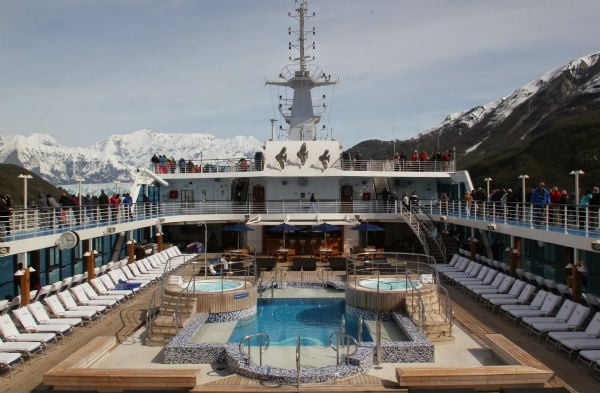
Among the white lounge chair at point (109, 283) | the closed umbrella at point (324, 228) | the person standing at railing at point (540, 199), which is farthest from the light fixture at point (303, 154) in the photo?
the white lounge chair at point (109, 283)

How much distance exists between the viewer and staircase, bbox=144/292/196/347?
10898 mm

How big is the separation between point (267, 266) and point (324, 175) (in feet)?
20.2

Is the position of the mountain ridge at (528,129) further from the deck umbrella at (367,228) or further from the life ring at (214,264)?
the life ring at (214,264)

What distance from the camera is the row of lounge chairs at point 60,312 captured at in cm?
949

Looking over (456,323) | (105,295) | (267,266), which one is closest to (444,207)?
(267,266)

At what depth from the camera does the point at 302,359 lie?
991 centimetres

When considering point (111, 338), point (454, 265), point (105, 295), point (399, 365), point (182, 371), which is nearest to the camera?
point (182, 371)

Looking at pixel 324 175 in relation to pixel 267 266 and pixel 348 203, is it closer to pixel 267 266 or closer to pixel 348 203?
pixel 348 203

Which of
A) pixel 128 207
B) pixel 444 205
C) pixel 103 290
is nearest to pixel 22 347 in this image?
pixel 103 290

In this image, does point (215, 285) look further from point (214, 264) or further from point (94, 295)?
point (94, 295)

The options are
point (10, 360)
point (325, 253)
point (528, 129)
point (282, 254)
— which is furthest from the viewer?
point (528, 129)

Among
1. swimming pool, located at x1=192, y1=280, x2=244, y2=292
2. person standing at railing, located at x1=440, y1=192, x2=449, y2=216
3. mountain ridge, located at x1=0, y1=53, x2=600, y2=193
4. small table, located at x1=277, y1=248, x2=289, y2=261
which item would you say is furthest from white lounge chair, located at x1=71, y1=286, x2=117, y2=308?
mountain ridge, located at x1=0, y1=53, x2=600, y2=193

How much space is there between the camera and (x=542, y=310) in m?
11.5

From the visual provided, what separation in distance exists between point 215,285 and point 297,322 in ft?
9.24
